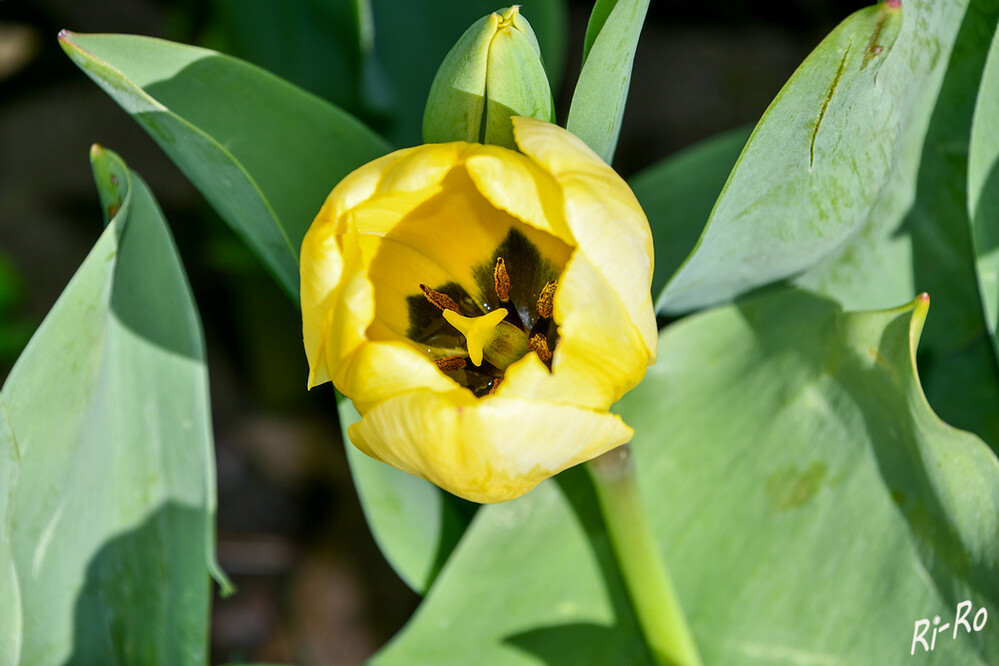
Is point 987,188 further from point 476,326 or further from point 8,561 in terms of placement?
point 8,561

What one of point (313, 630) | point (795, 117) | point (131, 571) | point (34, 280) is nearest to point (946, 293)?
point (795, 117)

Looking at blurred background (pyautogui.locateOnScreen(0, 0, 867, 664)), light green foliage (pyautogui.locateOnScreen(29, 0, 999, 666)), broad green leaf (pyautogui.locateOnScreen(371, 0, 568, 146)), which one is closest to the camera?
light green foliage (pyautogui.locateOnScreen(29, 0, 999, 666))

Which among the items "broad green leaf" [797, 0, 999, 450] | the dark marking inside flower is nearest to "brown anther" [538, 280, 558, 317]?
the dark marking inside flower

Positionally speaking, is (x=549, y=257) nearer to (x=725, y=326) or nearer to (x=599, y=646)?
(x=725, y=326)

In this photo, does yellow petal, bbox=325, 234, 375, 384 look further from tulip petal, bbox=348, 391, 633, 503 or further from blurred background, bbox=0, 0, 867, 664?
blurred background, bbox=0, 0, 867, 664

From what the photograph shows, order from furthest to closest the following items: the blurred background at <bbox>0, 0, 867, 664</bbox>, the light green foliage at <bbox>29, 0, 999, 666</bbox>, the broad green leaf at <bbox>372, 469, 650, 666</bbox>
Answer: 1. the blurred background at <bbox>0, 0, 867, 664</bbox>
2. the broad green leaf at <bbox>372, 469, 650, 666</bbox>
3. the light green foliage at <bbox>29, 0, 999, 666</bbox>

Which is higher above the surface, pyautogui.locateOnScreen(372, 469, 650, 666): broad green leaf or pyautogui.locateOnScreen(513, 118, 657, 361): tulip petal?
pyautogui.locateOnScreen(513, 118, 657, 361): tulip petal
